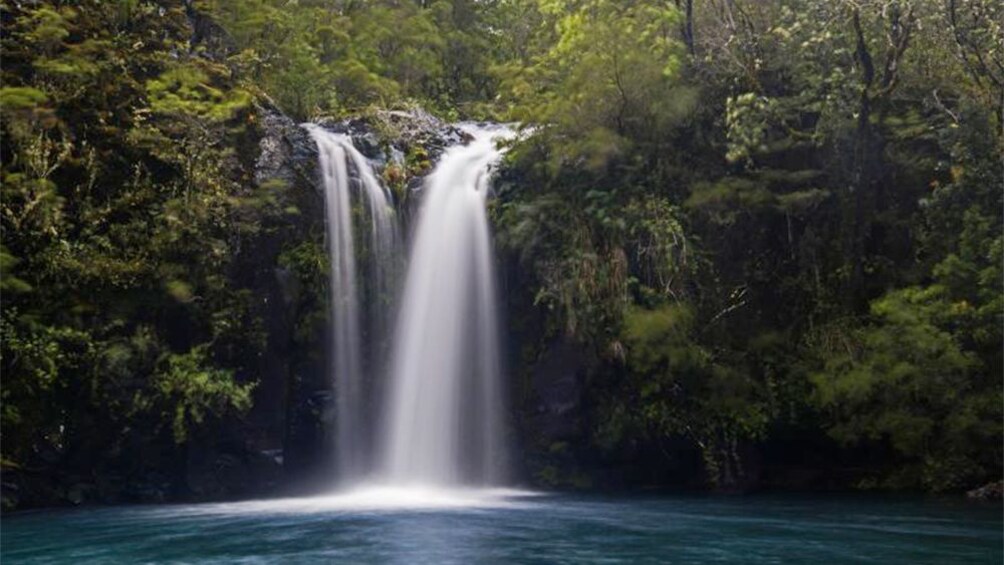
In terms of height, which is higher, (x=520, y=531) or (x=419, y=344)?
(x=419, y=344)

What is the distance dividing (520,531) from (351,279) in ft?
23.4

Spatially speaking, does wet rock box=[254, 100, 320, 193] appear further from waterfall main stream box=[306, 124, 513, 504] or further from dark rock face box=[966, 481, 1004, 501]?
dark rock face box=[966, 481, 1004, 501]

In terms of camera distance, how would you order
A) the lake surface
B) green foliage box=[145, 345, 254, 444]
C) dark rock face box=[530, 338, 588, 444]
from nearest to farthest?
the lake surface → green foliage box=[145, 345, 254, 444] → dark rock face box=[530, 338, 588, 444]

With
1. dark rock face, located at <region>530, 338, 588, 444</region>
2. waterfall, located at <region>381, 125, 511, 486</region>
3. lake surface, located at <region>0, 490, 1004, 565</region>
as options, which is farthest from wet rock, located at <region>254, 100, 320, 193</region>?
lake surface, located at <region>0, 490, 1004, 565</region>

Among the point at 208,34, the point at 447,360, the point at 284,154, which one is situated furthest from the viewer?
the point at 208,34

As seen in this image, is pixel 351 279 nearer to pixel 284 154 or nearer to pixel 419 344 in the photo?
pixel 419 344

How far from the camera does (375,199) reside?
57.4 feet

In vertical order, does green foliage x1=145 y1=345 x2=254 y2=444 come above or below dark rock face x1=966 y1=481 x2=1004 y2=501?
above

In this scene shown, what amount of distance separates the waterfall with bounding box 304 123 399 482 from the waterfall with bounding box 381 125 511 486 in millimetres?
395

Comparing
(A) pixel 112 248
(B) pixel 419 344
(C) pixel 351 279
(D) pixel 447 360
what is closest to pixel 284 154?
(C) pixel 351 279

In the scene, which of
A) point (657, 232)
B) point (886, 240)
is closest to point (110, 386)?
point (657, 232)

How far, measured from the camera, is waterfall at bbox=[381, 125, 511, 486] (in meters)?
16.3

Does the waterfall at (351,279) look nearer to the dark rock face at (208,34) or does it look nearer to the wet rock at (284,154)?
the wet rock at (284,154)

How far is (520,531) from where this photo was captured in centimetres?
1070
